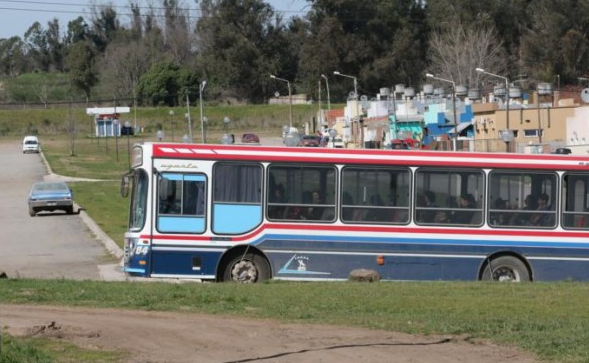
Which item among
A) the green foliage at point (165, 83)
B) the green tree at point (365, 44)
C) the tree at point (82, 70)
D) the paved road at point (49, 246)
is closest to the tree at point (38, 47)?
the tree at point (82, 70)

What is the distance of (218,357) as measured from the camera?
33.9 ft

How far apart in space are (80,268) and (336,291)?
10.6 m

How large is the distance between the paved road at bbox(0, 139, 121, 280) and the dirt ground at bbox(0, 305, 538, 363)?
871 centimetres

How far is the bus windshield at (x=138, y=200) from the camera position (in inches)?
761

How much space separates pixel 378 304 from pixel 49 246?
18588 mm

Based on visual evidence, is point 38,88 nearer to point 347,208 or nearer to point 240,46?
point 240,46

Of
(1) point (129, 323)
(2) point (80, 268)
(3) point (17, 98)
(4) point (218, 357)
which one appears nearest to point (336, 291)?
(1) point (129, 323)

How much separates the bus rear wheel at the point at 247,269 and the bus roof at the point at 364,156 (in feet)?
5.94

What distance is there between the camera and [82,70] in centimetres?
12769

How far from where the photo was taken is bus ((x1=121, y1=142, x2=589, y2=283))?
63.0 feet

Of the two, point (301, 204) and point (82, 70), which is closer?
point (301, 204)

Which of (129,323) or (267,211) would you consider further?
(267,211)

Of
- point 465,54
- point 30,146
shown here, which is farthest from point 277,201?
point 465,54

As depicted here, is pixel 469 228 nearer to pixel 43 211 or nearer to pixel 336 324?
→ pixel 336 324
